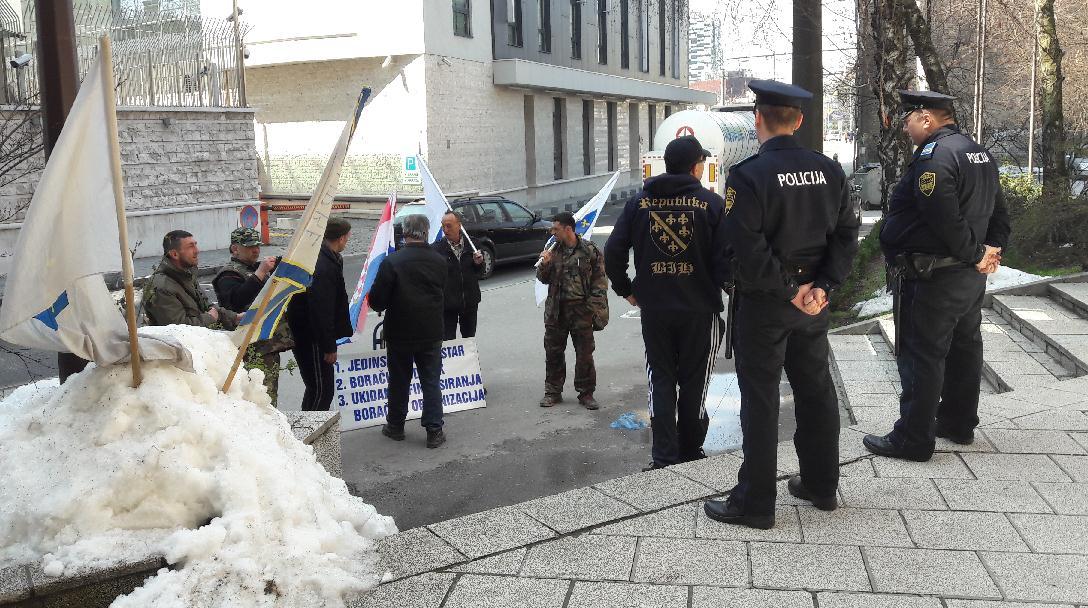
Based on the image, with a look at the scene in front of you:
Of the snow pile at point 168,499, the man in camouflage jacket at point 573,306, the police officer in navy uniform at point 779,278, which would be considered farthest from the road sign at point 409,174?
the snow pile at point 168,499

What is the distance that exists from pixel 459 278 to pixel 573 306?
1.12 metres

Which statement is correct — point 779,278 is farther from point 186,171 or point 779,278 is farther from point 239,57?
point 239,57

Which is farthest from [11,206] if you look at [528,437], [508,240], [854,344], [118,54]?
[854,344]

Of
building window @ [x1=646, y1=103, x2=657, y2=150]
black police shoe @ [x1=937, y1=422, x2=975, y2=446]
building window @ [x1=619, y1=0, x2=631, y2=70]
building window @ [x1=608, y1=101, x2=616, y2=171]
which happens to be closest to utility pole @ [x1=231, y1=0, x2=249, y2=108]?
black police shoe @ [x1=937, y1=422, x2=975, y2=446]

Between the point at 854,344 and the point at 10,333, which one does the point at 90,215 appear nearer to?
the point at 10,333

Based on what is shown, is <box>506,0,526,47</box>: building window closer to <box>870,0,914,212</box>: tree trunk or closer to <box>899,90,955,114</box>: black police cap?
<box>870,0,914,212</box>: tree trunk

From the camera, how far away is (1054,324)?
27.7 ft

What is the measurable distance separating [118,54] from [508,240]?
8.50 metres

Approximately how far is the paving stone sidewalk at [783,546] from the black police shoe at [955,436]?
0.71ft

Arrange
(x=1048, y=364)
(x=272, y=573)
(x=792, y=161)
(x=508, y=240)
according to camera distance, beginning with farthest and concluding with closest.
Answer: (x=508, y=240) → (x=1048, y=364) → (x=792, y=161) → (x=272, y=573)

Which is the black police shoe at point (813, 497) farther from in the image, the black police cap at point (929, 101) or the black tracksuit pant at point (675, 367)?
the black police cap at point (929, 101)

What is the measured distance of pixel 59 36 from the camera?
4785mm

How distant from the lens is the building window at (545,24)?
111 feet

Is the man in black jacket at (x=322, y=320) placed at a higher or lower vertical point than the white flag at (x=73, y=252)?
lower
